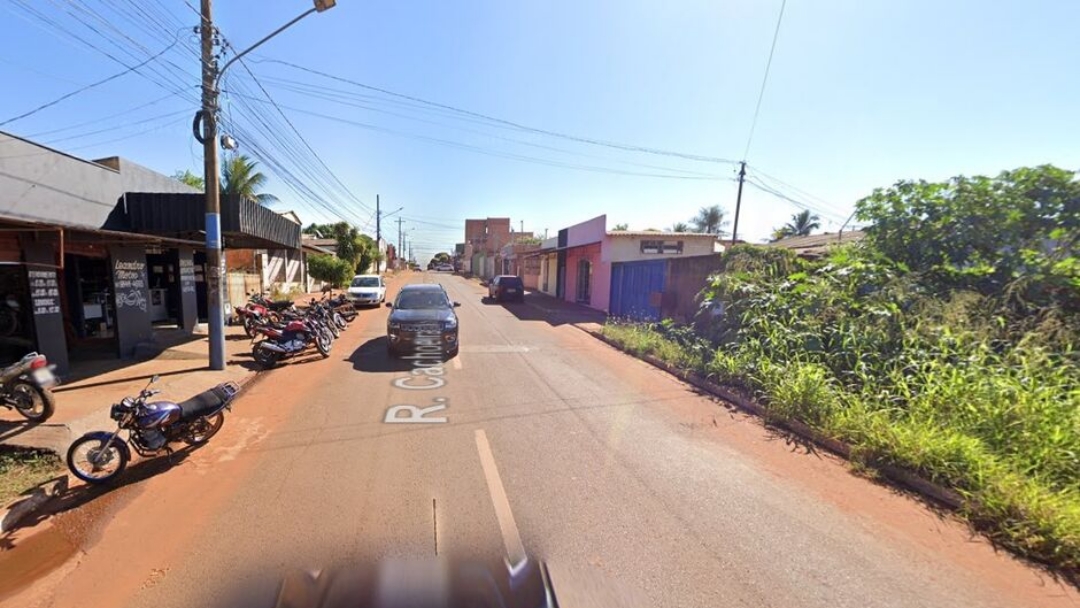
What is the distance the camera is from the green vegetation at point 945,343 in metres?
3.87

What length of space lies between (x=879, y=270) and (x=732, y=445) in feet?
16.8

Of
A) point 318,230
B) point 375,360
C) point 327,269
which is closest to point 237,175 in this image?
point 327,269

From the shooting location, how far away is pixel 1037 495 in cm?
340

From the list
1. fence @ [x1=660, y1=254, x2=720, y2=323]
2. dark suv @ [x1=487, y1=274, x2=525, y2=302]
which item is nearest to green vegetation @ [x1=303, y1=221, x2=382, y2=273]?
dark suv @ [x1=487, y1=274, x2=525, y2=302]

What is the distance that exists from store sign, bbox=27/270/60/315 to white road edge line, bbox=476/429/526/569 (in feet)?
23.3

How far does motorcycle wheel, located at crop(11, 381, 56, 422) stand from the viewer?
5008mm

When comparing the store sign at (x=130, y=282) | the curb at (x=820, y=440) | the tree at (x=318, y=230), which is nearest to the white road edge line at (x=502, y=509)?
the curb at (x=820, y=440)

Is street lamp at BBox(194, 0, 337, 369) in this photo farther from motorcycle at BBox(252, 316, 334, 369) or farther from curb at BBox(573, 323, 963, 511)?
curb at BBox(573, 323, 963, 511)

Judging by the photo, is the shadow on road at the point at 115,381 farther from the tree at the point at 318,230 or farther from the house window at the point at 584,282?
the tree at the point at 318,230

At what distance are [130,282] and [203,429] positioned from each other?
20.3 feet

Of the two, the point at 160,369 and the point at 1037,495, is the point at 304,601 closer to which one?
the point at 1037,495

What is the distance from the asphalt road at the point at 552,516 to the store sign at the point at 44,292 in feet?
12.3

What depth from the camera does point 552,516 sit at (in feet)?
10.9

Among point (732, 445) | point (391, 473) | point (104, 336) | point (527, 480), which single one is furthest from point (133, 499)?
point (104, 336)
